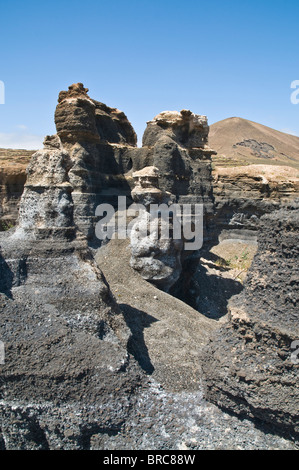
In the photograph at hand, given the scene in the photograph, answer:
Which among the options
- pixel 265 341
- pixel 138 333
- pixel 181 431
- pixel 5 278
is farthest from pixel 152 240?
pixel 181 431

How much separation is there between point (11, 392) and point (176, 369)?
1.85m

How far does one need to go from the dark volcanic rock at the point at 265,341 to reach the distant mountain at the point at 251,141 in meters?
30.7

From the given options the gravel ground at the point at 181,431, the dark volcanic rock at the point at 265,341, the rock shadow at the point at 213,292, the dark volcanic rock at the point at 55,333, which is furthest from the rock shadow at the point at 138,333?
the rock shadow at the point at 213,292

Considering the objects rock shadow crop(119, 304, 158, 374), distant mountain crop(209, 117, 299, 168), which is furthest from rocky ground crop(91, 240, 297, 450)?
distant mountain crop(209, 117, 299, 168)

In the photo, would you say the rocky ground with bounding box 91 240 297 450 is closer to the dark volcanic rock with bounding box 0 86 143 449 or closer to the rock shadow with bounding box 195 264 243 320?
the dark volcanic rock with bounding box 0 86 143 449

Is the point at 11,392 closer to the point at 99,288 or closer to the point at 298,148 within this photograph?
the point at 99,288

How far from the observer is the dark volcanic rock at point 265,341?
347 cm

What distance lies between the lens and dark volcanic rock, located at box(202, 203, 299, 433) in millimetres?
3471

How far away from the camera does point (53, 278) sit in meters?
4.21

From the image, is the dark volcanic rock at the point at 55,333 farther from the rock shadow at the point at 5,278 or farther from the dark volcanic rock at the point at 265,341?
the dark volcanic rock at the point at 265,341

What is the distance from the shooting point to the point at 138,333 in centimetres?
509

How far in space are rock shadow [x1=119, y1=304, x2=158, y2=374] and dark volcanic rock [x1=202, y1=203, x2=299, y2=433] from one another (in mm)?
726

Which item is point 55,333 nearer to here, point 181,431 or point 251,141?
point 181,431
